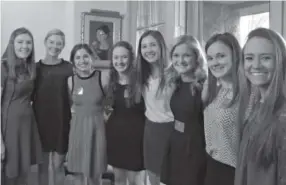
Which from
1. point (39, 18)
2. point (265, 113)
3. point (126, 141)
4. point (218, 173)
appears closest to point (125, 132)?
point (126, 141)

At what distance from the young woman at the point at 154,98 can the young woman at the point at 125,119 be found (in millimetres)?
48

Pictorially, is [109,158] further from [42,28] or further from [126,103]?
[42,28]

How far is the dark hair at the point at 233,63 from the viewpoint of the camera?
5.16ft

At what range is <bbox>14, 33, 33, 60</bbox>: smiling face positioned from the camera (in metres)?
2.32

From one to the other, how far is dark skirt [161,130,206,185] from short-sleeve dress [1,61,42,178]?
32.0 inches

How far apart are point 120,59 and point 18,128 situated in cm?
71

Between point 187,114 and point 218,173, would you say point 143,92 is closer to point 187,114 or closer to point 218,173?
point 187,114

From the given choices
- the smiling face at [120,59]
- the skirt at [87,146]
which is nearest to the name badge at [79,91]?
the skirt at [87,146]

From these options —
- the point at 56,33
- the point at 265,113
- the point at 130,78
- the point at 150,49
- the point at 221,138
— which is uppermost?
the point at 56,33

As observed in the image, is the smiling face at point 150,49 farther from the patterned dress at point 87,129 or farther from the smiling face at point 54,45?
the smiling face at point 54,45

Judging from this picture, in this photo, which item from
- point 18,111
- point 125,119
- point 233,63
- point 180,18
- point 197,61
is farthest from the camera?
point 18,111

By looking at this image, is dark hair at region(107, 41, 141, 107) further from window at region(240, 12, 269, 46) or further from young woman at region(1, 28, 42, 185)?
window at region(240, 12, 269, 46)

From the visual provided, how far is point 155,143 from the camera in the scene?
80.0 inches

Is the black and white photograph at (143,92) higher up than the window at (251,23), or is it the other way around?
the window at (251,23)
